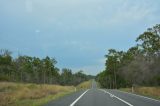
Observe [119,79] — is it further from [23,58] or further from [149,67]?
[149,67]

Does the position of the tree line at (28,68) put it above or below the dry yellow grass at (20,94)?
above

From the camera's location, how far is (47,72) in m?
144

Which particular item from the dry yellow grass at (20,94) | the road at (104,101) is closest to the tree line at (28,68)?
the dry yellow grass at (20,94)

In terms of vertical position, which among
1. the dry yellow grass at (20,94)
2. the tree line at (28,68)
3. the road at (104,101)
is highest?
the tree line at (28,68)

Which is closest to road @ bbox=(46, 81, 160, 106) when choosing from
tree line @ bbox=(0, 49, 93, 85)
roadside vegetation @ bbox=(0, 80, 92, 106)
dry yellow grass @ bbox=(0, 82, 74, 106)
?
roadside vegetation @ bbox=(0, 80, 92, 106)

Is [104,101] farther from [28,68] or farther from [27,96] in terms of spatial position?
[28,68]

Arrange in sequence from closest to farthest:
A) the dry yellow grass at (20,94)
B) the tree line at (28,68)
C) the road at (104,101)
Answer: the road at (104,101), the dry yellow grass at (20,94), the tree line at (28,68)

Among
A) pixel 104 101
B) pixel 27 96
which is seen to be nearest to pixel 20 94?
pixel 27 96

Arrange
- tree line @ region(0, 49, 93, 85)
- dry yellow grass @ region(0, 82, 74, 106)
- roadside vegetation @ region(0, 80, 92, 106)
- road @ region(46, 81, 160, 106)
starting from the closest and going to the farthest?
road @ region(46, 81, 160, 106), roadside vegetation @ region(0, 80, 92, 106), dry yellow grass @ region(0, 82, 74, 106), tree line @ region(0, 49, 93, 85)

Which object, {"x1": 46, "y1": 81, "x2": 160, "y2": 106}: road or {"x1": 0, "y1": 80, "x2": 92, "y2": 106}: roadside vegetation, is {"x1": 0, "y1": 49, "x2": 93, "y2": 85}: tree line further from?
{"x1": 46, "y1": 81, "x2": 160, "y2": 106}: road

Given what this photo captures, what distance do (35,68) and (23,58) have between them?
30.3ft

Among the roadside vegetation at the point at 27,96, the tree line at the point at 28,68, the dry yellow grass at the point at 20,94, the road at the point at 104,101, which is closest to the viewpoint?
the road at the point at 104,101

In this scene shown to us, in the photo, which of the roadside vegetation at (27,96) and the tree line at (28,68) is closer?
the roadside vegetation at (27,96)

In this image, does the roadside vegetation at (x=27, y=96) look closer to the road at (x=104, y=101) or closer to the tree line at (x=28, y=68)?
the road at (x=104, y=101)
